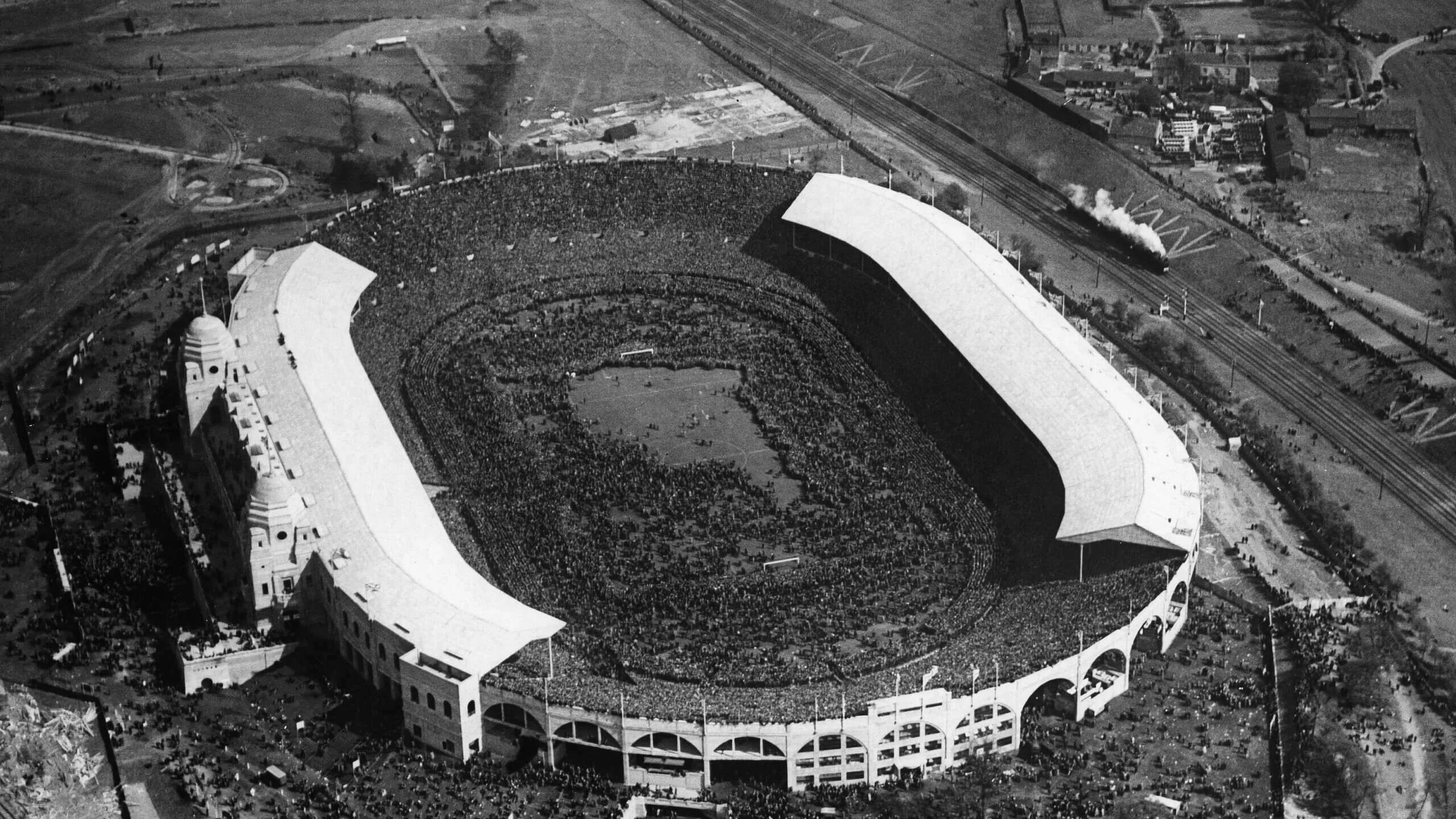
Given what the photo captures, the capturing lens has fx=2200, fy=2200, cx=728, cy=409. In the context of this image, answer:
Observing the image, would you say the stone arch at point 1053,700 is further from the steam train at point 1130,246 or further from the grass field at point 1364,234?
the grass field at point 1364,234

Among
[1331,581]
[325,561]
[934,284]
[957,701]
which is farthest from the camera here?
[934,284]

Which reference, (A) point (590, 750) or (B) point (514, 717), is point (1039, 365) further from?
(B) point (514, 717)

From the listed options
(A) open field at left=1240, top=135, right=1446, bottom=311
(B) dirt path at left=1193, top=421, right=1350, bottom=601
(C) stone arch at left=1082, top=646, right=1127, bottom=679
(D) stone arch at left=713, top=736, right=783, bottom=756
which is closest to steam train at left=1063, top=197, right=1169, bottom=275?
(A) open field at left=1240, top=135, right=1446, bottom=311

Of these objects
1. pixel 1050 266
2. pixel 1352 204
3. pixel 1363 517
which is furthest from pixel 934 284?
pixel 1352 204

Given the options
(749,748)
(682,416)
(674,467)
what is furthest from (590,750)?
(682,416)

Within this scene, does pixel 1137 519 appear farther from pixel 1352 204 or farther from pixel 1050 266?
pixel 1352 204
